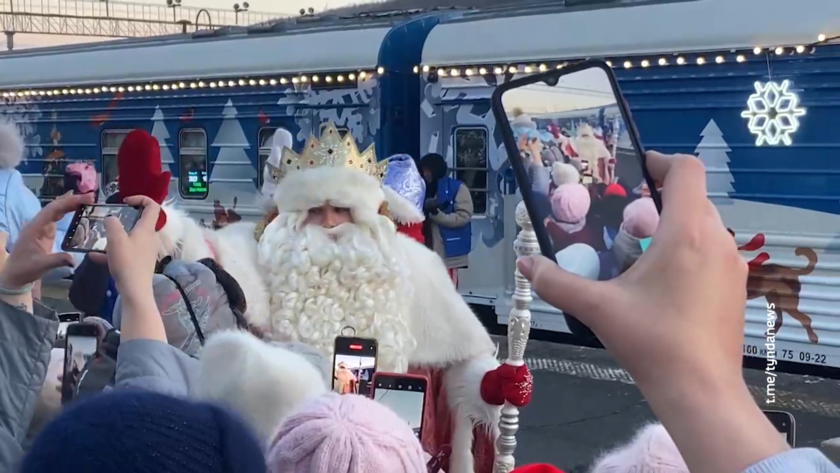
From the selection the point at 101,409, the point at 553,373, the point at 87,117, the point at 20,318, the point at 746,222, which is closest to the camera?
the point at 101,409

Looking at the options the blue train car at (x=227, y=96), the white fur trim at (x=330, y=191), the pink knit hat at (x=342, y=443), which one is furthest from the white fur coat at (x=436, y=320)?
the blue train car at (x=227, y=96)

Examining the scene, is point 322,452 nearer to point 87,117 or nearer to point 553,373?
point 553,373

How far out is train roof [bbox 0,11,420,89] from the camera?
927cm

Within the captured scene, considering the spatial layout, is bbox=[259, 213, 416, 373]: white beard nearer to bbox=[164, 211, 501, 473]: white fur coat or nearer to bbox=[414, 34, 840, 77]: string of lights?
bbox=[164, 211, 501, 473]: white fur coat

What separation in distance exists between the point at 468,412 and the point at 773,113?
434 centimetres

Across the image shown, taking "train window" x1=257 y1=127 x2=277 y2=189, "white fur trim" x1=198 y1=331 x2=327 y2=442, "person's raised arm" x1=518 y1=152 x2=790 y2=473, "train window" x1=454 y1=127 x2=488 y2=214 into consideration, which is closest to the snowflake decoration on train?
"train window" x1=454 y1=127 x2=488 y2=214

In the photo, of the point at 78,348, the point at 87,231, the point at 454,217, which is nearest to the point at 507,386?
the point at 78,348

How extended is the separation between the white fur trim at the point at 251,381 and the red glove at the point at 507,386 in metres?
1.09

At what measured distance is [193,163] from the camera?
411 inches

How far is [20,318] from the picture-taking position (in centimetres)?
223

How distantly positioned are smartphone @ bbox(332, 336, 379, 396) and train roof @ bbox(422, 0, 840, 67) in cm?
488

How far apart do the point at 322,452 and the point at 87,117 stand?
10.9 meters

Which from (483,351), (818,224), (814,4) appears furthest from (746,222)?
(483,351)

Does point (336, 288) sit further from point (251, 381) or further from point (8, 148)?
point (8, 148)
